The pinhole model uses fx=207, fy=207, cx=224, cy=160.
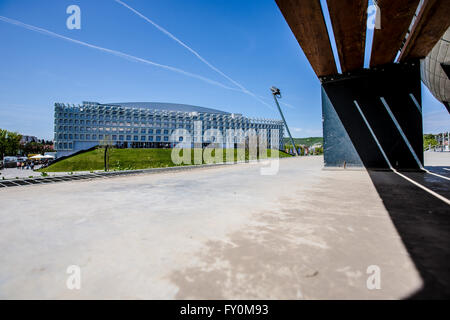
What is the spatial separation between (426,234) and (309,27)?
271 inches

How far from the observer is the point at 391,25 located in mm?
7102

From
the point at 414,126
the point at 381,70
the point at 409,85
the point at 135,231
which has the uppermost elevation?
the point at 381,70

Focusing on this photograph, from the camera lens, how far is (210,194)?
20.9 feet

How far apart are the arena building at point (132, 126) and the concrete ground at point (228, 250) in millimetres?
84598

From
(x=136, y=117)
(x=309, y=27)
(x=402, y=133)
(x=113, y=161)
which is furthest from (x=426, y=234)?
(x=136, y=117)

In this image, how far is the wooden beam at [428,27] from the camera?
648cm

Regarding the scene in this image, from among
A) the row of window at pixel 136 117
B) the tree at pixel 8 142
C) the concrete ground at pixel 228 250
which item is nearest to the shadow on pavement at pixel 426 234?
the concrete ground at pixel 228 250

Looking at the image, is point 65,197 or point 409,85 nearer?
point 65,197

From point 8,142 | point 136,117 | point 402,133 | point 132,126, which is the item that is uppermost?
point 136,117

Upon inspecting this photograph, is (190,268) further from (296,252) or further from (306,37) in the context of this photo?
(306,37)

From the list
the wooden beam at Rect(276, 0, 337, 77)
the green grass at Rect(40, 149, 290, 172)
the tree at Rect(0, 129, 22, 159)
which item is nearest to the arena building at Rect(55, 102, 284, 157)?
the tree at Rect(0, 129, 22, 159)

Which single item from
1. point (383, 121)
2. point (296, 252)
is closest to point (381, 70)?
point (383, 121)

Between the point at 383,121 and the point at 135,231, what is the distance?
14248 mm

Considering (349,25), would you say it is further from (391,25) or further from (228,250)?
(228,250)
